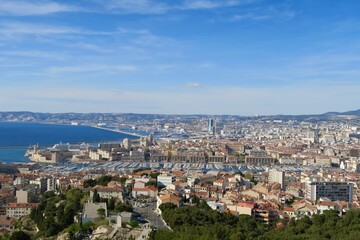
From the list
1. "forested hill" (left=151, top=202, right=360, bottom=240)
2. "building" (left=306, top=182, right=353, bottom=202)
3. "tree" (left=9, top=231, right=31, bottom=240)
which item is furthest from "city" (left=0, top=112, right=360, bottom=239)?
"tree" (left=9, top=231, right=31, bottom=240)

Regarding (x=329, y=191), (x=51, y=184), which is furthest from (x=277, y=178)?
(x=51, y=184)

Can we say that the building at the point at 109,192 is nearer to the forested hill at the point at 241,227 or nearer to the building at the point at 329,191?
the forested hill at the point at 241,227

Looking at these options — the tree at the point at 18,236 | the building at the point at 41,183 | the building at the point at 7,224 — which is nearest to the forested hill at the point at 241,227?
the tree at the point at 18,236

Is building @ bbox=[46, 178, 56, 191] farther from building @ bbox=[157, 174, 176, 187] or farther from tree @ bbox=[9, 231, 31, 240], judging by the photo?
tree @ bbox=[9, 231, 31, 240]

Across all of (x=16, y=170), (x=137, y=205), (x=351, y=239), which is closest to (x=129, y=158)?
(x=16, y=170)

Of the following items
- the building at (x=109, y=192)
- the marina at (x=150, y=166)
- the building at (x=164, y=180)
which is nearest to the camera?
the building at (x=109, y=192)

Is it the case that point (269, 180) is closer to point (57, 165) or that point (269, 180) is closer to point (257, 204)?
point (257, 204)
